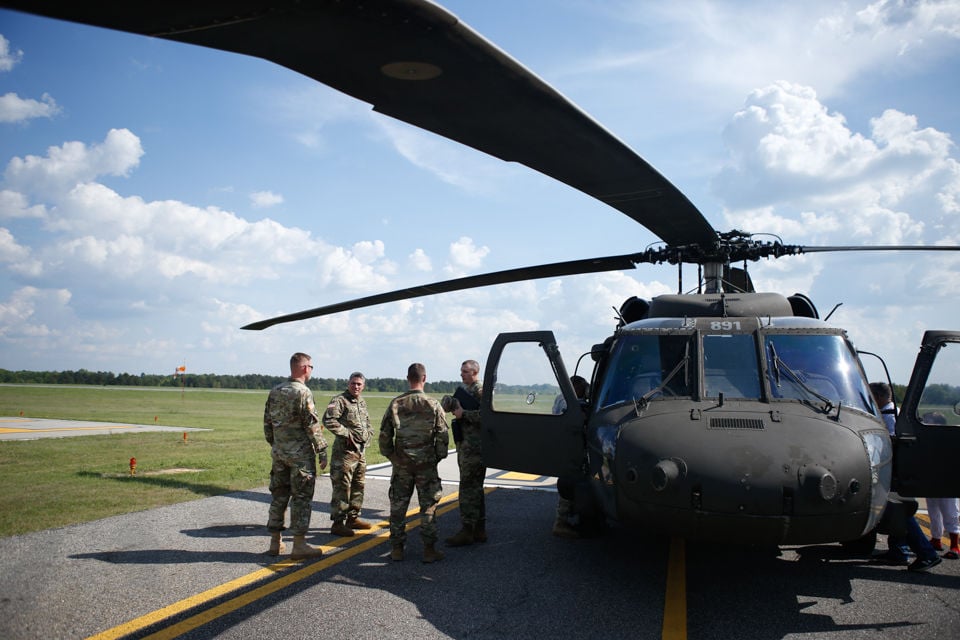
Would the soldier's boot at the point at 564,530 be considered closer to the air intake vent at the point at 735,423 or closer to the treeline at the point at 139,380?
the air intake vent at the point at 735,423

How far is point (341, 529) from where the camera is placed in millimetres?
6945

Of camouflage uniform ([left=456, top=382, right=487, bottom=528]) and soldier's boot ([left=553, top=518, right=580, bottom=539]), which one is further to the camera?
soldier's boot ([left=553, top=518, right=580, bottom=539])

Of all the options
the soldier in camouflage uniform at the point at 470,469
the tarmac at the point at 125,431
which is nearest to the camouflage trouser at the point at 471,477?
the soldier in camouflage uniform at the point at 470,469

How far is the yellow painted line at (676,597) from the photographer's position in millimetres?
4188

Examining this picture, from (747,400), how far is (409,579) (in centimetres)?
298

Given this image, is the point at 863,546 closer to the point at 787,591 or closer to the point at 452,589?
the point at 787,591

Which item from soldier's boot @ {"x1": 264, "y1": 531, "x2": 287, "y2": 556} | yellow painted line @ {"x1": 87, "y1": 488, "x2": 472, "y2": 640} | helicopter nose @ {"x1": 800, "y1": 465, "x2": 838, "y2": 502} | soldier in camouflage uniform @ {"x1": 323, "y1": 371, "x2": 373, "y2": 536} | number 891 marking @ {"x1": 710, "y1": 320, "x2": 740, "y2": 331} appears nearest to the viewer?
helicopter nose @ {"x1": 800, "y1": 465, "x2": 838, "y2": 502}

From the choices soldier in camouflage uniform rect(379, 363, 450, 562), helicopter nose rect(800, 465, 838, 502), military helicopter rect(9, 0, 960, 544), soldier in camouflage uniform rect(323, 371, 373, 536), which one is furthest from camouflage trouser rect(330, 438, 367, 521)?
helicopter nose rect(800, 465, 838, 502)

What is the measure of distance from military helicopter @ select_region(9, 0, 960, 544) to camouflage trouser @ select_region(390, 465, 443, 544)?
59 cm

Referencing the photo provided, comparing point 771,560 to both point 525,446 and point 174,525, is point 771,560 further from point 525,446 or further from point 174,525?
point 174,525

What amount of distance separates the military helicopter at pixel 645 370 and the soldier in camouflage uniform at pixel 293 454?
1.67 metres

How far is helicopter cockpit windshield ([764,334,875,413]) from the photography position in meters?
4.87

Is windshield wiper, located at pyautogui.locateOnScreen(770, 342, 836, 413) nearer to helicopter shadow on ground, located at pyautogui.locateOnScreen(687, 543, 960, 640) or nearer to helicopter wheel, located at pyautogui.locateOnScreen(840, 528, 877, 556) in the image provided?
helicopter shadow on ground, located at pyautogui.locateOnScreen(687, 543, 960, 640)

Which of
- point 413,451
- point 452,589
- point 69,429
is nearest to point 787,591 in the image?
point 452,589
